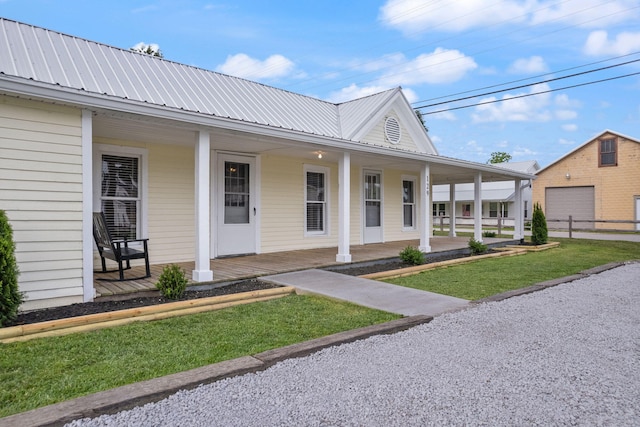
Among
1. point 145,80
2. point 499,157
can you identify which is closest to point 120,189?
point 145,80

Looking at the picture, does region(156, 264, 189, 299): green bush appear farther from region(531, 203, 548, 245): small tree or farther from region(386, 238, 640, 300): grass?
region(531, 203, 548, 245): small tree

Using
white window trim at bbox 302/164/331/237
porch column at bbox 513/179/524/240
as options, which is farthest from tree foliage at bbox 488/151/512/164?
white window trim at bbox 302/164/331/237

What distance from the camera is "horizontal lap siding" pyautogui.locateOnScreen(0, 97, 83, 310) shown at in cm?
423

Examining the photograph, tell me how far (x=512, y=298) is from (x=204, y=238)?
431 cm

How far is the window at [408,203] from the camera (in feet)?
40.6

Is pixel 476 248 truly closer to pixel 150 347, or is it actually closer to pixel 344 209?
pixel 344 209

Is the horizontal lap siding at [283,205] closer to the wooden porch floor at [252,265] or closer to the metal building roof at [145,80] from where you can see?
the wooden porch floor at [252,265]

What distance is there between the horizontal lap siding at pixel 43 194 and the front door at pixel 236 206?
353cm

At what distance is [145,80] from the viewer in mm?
7062

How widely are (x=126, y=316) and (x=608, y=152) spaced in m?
26.6

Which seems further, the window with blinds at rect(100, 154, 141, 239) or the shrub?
the shrub

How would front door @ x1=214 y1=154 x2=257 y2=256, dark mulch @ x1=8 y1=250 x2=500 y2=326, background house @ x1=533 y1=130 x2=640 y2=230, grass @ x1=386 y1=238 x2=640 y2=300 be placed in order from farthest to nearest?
background house @ x1=533 y1=130 x2=640 y2=230, front door @ x1=214 y1=154 x2=257 y2=256, grass @ x1=386 y1=238 x2=640 y2=300, dark mulch @ x1=8 y1=250 x2=500 y2=326

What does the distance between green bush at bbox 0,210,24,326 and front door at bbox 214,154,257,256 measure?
4.34 metres

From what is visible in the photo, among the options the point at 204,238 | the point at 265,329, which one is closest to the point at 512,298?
the point at 265,329
